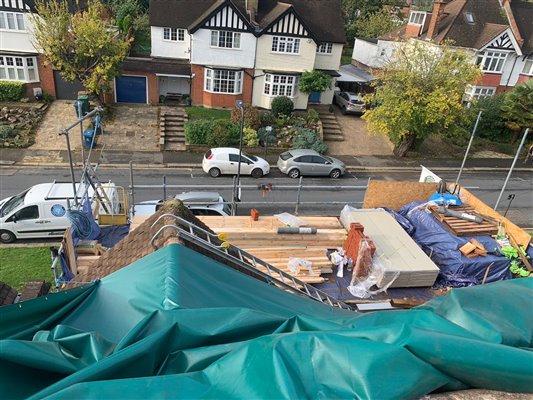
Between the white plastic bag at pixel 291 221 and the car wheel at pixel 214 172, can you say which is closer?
the white plastic bag at pixel 291 221

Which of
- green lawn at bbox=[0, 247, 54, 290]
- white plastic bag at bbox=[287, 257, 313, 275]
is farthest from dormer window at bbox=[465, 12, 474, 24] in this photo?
green lawn at bbox=[0, 247, 54, 290]

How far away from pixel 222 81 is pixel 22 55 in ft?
45.6

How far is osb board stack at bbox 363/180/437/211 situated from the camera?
1720cm

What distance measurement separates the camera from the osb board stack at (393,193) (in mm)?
17203

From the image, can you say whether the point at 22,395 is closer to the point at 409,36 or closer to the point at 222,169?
the point at 222,169

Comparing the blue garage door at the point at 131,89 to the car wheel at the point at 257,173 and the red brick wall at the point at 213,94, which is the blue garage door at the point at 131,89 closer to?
the red brick wall at the point at 213,94

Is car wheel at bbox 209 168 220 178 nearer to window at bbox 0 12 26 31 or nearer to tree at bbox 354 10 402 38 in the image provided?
window at bbox 0 12 26 31

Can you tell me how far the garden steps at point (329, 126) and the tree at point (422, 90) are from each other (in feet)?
14.3

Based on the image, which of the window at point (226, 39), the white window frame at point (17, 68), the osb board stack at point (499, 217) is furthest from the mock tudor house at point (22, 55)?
the osb board stack at point (499, 217)

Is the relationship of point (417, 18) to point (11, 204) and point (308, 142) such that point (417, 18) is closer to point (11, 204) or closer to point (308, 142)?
point (308, 142)

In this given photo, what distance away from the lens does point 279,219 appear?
15.0 m

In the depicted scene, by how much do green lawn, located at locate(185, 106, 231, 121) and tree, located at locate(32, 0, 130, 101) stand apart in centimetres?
563

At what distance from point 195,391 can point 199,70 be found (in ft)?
103

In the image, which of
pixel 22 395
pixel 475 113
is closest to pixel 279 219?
pixel 22 395
